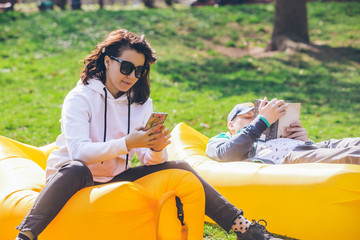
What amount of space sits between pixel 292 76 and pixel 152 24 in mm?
5235

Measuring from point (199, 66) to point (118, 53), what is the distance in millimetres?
6822

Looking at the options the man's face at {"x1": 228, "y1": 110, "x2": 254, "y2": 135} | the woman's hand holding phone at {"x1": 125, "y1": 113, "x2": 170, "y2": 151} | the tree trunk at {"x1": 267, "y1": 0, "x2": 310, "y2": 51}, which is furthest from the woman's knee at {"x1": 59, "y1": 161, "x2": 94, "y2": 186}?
the tree trunk at {"x1": 267, "y1": 0, "x2": 310, "y2": 51}

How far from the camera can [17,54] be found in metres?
9.99

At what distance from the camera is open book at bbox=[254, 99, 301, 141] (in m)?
3.81

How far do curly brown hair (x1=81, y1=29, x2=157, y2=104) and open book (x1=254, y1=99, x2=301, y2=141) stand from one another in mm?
1168

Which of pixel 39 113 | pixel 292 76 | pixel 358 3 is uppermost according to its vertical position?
pixel 358 3

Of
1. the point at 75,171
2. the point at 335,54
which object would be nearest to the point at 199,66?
the point at 335,54

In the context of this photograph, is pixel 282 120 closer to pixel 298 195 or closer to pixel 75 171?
pixel 298 195

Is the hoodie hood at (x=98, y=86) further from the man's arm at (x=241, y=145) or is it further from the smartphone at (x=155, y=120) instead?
the man's arm at (x=241, y=145)

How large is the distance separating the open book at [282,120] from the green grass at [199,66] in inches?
39.4

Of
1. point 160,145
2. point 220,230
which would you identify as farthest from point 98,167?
point 220,230

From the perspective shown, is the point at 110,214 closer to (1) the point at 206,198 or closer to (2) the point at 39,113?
(1) the point at 206,198

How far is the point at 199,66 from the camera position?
31.8 feet

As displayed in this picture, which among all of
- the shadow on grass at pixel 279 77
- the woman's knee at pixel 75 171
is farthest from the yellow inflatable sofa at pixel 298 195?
the shadow on grass at pixel 279 77
